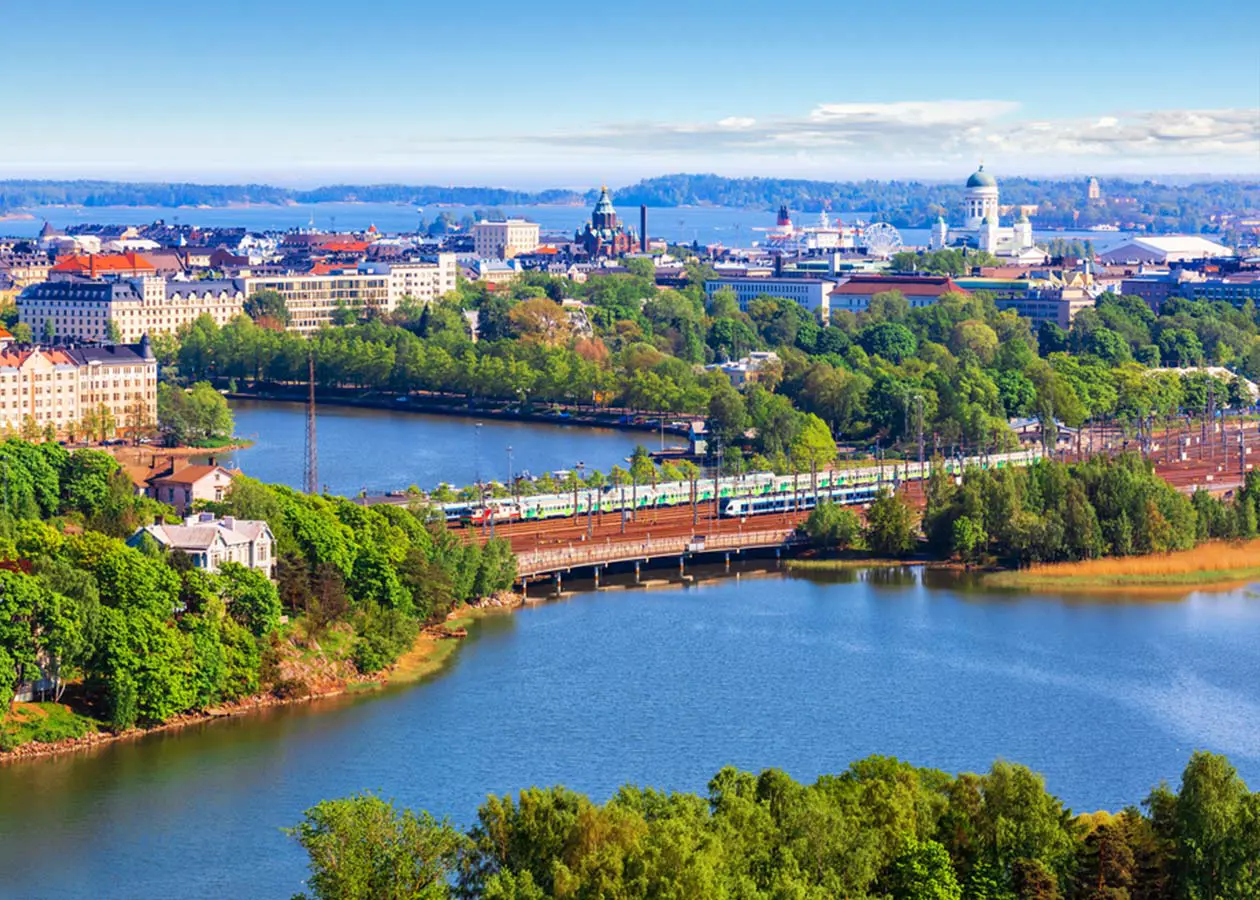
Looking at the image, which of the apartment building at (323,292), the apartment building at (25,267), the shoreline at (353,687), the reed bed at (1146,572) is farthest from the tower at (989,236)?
the shoreline at (353,687)

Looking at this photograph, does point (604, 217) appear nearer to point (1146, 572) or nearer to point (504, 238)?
point (504, 238)

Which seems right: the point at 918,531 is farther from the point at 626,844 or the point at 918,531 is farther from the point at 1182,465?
the point at 626,844

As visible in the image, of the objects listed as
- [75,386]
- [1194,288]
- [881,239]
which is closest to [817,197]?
[881,239]

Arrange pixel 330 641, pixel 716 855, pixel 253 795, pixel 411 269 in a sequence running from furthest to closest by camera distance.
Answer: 1. pixel 411 269
2. pixel 330 641
3. pixel 253 795
4. pixel 716 855

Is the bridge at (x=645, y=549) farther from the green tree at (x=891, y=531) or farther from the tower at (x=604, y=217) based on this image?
the tower at (x=604, y=217)

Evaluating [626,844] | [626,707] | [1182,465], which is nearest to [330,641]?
[626,707]
